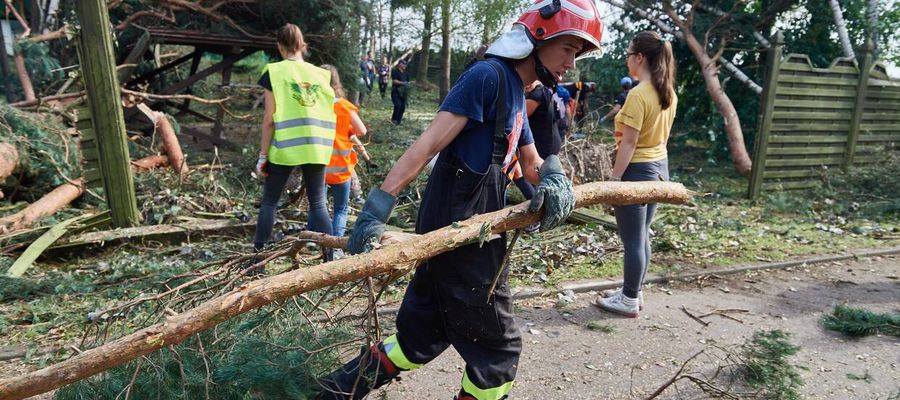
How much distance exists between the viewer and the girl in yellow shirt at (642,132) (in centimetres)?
365

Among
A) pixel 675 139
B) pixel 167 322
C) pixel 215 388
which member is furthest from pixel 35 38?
pixel 675 139

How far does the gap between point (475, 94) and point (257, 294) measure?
101cm

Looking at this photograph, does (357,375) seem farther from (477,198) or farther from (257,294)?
(477,198)

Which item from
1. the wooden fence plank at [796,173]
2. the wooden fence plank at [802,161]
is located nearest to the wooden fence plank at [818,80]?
the wooden fence plank at [802,161]

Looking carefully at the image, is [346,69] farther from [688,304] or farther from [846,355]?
[846,355]

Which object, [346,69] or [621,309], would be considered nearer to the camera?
[621,309]

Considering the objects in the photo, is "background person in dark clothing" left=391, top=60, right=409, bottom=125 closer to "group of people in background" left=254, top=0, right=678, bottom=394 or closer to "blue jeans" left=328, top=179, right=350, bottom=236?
"blue jeans" left=328, top=179, right=350, bottom=236

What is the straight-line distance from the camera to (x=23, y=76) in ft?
24.9

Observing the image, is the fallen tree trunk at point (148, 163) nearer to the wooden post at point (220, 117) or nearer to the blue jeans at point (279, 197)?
the wooden post at point (220, 117)

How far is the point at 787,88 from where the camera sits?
813cm

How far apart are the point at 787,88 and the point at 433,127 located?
7909 mm

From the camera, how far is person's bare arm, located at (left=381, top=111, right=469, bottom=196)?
2045mm

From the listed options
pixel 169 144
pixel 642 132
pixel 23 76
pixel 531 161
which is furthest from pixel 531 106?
pixel 23 76

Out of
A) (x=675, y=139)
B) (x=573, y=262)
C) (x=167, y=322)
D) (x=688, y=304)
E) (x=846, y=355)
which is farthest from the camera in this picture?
(x=675, y=139)
